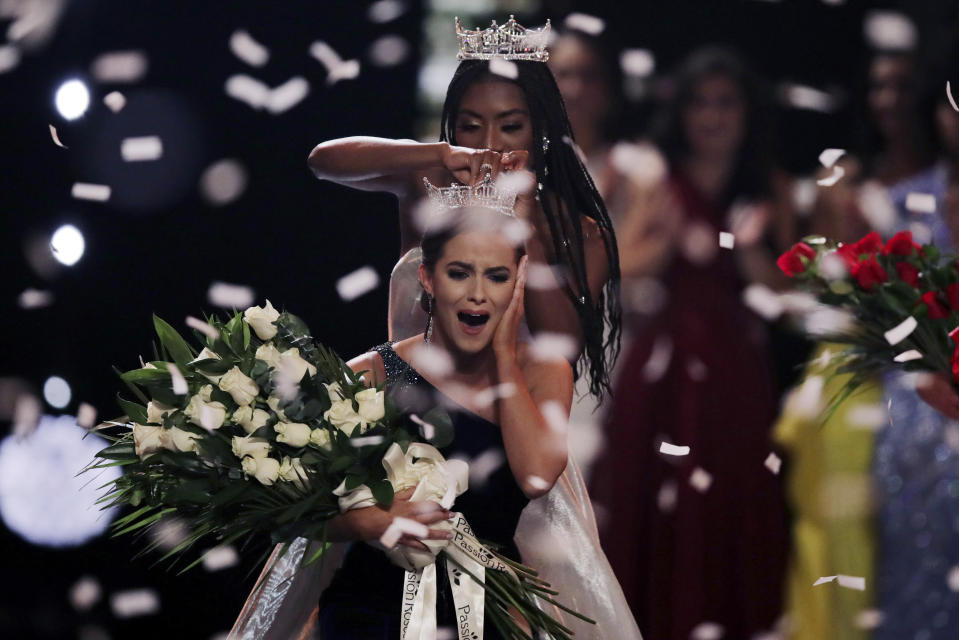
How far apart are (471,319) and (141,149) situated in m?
1.12

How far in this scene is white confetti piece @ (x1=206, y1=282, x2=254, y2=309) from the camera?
3029 millimetres

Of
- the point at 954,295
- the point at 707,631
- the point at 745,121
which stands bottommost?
the point at 707,631

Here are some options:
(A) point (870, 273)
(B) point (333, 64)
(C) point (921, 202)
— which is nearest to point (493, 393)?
(A) point (870, 273)

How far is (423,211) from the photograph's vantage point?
2.94 meters

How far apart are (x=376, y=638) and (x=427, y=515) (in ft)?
1.10

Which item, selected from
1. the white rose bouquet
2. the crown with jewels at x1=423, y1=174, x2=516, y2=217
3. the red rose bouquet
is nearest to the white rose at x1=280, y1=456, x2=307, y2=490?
the white rose bouquet

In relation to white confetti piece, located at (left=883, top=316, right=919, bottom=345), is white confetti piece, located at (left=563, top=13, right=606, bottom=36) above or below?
above

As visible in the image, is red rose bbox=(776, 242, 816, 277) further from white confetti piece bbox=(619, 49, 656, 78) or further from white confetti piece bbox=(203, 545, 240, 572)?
white confetti piece bbox=(203, 545, 240, 572)

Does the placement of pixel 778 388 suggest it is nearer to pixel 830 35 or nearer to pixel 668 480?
pixel 668 480

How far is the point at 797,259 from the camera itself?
2.70 meters

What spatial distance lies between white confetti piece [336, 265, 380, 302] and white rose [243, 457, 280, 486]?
44.5 inches

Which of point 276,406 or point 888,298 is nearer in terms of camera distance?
point 276,406

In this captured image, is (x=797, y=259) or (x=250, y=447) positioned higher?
(x=797, y=259)

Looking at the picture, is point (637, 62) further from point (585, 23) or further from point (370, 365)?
point (370, 365)
